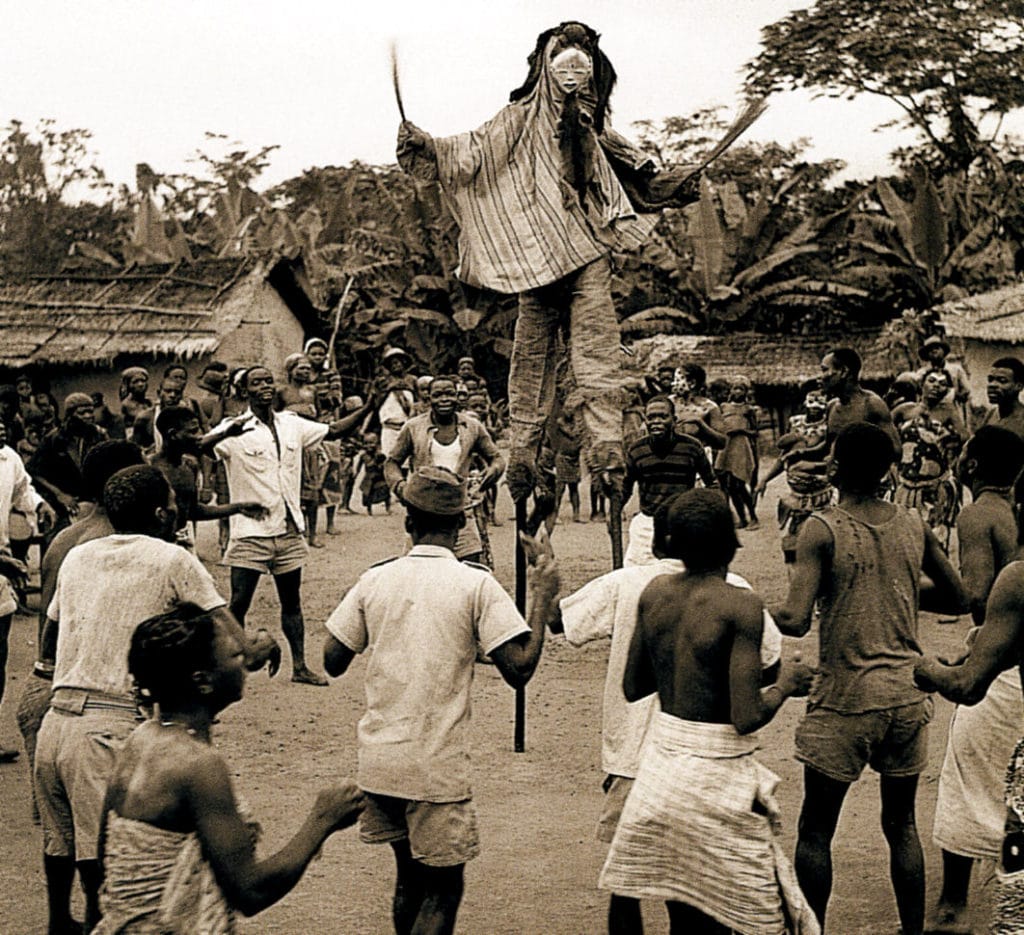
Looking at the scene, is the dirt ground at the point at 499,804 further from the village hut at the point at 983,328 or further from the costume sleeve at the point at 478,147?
the village hut at the point at 983,328

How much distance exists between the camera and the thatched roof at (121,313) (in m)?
22.6

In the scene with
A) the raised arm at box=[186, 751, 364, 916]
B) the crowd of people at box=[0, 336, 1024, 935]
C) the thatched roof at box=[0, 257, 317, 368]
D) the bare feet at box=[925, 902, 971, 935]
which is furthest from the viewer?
the thatched roof at box=[0, 257, 317, 368]

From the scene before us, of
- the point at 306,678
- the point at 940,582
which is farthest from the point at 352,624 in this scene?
the point at 306,678

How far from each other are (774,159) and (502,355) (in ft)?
41.7

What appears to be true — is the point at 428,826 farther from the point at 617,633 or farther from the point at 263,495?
the point at 263,495

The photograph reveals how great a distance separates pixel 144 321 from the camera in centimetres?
2319

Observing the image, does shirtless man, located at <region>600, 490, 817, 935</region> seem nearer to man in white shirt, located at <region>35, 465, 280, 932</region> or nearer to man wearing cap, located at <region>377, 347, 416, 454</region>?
man in white shirt, located at <region>35, 465, 280, 932</region>

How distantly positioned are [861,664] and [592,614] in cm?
87

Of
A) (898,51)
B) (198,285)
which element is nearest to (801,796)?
(198,285)

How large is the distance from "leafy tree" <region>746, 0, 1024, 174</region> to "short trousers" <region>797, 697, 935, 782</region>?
2895 centimetres

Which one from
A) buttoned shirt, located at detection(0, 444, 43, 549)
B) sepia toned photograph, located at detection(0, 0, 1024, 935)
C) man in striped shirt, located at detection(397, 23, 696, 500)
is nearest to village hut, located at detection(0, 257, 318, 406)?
sepia toned photograph, located at detection(0, 0, 1024, 935)

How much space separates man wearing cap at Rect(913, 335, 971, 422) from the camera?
43.3 feet

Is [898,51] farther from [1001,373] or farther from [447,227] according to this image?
[1001,373]

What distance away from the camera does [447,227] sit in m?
26.5
